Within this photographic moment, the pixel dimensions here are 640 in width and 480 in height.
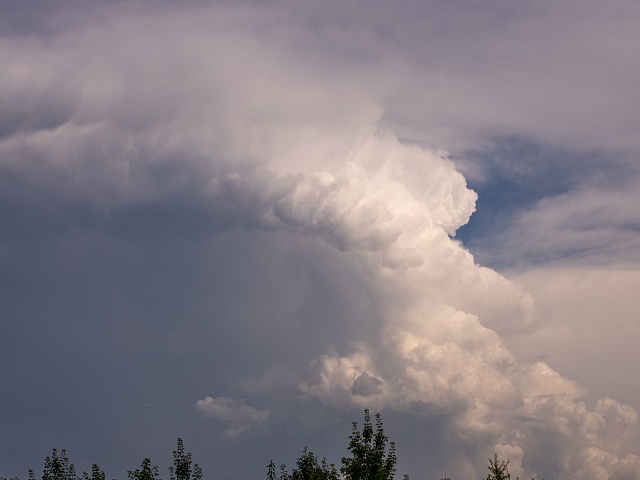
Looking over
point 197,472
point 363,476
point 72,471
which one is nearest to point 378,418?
point 363,476

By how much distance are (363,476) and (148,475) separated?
15174mm

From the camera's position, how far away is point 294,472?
58219 mm

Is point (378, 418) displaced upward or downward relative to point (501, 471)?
upward


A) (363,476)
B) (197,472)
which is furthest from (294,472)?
(363,476)

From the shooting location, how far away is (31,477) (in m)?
51.4

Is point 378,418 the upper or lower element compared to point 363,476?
upper

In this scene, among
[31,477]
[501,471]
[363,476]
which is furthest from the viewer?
[501,471]

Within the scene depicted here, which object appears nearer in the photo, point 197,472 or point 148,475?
point 148,475

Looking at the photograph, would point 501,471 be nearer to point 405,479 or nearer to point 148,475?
point 405,479

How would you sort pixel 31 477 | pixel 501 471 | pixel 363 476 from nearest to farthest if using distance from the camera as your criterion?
pixel 363 476 < pixel 31 477 < pixel 501 471

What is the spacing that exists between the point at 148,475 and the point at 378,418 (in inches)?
665

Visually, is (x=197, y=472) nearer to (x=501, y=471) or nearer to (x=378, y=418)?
(x=378, y=418)

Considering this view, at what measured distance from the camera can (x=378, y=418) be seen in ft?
172

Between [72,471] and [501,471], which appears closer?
[72,471]
